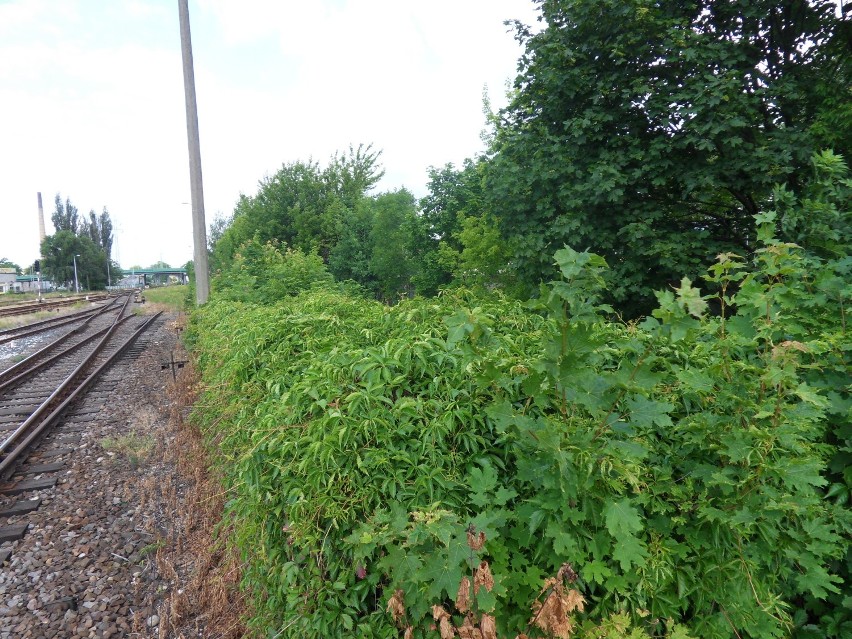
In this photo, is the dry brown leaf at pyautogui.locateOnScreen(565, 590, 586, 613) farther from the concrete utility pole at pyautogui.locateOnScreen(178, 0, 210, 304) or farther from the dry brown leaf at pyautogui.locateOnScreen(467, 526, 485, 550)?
the concrete utility pole at pyautogui.locateOnScreen(178, 0, 210, 304)

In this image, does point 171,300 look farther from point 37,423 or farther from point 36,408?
point 37,423

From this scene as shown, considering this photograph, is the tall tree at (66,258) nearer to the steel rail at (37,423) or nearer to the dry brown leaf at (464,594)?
the steel rail at (37,423)

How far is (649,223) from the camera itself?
245 inches

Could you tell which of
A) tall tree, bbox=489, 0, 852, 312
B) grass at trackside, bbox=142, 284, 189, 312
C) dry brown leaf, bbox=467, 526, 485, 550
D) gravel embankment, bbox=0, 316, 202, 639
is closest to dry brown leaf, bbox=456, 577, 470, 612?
dry brown leaf, bbox=467, 526, 485, 550

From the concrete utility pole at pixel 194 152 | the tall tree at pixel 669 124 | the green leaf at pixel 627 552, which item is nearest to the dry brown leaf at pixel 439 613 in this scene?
the green leaf at pixel 627 552

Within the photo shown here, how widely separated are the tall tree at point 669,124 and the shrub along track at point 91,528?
18.4ft

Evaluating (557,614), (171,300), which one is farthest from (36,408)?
(171,300)

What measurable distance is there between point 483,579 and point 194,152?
13279mm

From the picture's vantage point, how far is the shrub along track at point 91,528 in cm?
325

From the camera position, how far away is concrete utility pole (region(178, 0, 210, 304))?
38.5 feet

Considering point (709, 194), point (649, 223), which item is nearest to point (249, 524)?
point (649, 223)

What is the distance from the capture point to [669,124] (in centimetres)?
621

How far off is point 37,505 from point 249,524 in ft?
12.8

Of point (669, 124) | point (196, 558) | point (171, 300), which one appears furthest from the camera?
point (171, 300)
